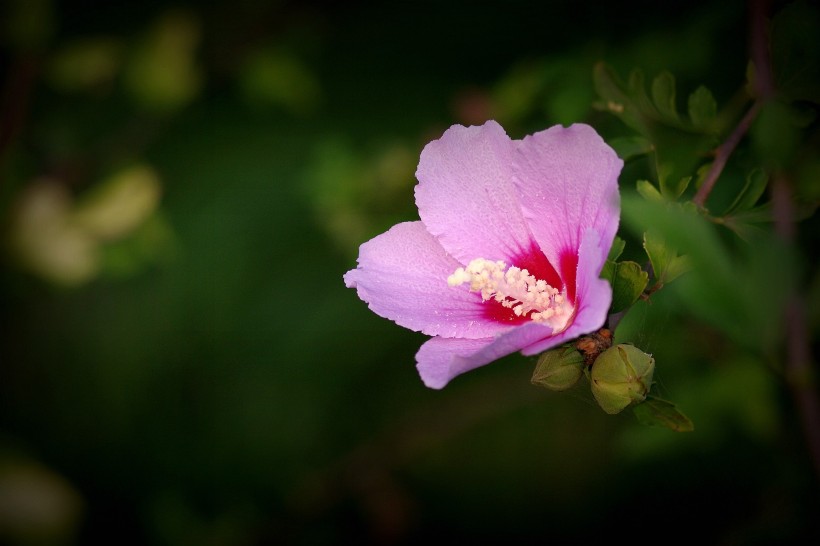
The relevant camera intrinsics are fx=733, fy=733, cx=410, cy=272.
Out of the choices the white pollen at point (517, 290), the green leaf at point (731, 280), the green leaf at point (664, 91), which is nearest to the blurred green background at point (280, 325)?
the green leaf at point (664, 91)

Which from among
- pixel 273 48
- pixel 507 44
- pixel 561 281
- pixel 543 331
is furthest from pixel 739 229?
pixel 273 48

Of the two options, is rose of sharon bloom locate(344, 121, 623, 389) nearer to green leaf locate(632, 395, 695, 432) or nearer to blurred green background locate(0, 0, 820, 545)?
green leaf locate(632, 395, 695, 432)

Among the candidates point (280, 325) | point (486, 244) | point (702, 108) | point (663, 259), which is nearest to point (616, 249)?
point (663, 259)

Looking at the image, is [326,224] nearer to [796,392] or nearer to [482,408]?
[482,408]

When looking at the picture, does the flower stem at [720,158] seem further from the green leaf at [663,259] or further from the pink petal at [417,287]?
the pink petal at [417,287]

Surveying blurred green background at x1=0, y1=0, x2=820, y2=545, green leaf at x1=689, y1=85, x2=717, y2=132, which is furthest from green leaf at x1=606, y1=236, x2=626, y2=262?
blurred green background at x1=0, y1=0, x2=820, y2=545

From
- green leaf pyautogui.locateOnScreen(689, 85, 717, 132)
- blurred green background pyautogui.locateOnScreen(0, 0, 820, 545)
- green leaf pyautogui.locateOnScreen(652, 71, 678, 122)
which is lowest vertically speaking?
blurred green background pyautogui.locateOnScreen(0, 0, 820, 545)
